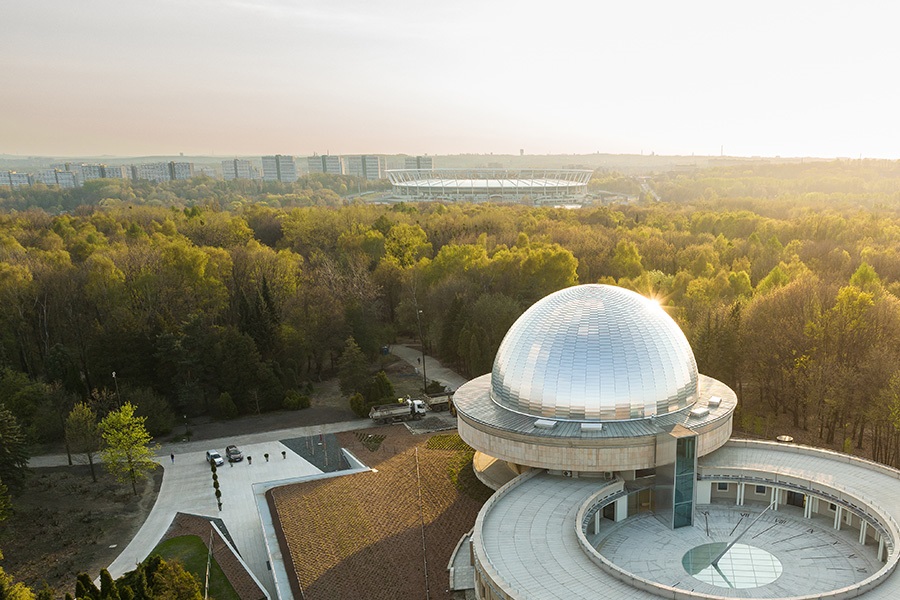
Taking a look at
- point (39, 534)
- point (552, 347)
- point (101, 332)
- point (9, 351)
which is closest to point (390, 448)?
point (552, 347)

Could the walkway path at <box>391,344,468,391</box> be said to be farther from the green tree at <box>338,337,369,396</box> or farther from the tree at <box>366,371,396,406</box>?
the green tree at <box>338,337,369,396</box>

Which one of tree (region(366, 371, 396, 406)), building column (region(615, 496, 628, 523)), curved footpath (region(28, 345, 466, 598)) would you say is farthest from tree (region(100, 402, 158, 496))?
building column (region(615, 496, 628, 523))

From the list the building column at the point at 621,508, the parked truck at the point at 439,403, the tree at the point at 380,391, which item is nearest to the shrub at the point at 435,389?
the parked truck at the point at 439,403

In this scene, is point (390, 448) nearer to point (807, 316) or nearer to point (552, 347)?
point (552, 347)

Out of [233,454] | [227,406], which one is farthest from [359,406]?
[227,406]

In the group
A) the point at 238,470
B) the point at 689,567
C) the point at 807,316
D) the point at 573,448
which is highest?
the point at 807,316

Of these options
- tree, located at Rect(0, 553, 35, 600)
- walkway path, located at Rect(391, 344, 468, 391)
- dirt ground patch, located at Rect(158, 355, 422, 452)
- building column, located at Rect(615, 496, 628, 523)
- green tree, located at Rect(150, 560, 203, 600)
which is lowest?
dirt ground patch, located at Rect(158, 355, 422, 452)
